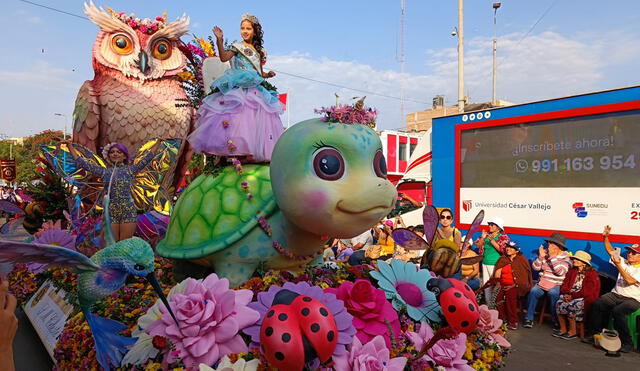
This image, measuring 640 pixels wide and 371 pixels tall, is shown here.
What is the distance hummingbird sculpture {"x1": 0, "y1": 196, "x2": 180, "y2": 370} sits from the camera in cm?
186

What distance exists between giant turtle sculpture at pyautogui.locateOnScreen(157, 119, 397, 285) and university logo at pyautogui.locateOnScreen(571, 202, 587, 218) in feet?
15.5

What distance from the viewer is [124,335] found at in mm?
2340

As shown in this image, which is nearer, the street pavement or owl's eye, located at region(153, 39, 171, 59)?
the street pavement

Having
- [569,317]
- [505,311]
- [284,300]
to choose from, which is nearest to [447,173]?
[505,311]

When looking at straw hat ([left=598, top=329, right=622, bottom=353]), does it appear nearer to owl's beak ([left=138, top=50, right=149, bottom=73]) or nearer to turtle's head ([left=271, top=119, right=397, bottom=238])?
turtle's head ([left=271, top=119, right=397, bottom=238])

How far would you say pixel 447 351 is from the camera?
2283 mm

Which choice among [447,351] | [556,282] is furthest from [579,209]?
[447,351]

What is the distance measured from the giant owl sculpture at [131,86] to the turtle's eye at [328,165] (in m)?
5.63

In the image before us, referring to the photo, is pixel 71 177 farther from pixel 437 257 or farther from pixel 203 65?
pixel 437 257

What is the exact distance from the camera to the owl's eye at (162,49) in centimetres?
768

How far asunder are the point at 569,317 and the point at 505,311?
0.84 metres

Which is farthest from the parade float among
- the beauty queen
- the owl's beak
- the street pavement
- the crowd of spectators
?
the owl's beak

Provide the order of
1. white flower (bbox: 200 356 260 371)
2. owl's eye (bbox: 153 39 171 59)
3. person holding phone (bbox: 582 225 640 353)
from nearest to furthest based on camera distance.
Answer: white flower (bbox: 200 356 260 371) < person holding phone (bbox: 582 225 640 353) < owl's eye (bbox: 153 39 171 59)

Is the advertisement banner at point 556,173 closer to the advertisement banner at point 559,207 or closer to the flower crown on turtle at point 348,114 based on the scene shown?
the advertisement banner at point 559,207
